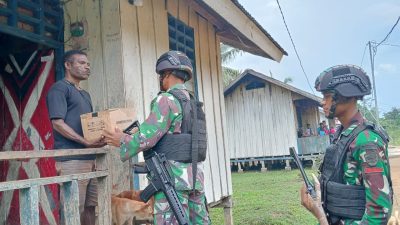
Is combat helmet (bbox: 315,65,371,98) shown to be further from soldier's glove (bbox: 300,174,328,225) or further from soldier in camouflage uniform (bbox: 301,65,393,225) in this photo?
soldier's glove (bbox: 300,174,328,225)

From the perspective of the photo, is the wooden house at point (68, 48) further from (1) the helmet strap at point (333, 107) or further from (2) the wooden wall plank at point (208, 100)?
(1) the helmet strap at point (333, 107)

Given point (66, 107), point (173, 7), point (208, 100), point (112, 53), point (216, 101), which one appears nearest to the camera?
point (66, 107)

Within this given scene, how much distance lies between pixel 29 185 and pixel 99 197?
0.75m

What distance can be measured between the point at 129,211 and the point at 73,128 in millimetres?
770

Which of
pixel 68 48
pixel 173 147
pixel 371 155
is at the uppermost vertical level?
pixel 68 48

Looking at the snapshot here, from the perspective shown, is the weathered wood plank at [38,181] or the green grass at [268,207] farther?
the green grass at [268,207]

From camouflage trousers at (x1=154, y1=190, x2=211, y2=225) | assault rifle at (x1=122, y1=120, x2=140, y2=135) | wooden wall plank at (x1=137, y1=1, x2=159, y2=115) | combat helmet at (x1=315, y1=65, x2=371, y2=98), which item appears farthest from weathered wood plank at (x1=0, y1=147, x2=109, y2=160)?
wooden wall plank at (x1=137, y1=1, x2=159, y2=115)

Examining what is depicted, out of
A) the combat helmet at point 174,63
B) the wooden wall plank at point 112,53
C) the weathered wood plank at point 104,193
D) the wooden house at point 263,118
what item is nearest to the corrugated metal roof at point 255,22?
the wooden wall plank at point 112,53

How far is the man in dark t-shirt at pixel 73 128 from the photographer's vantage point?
9.36ft

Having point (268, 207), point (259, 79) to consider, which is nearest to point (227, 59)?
point (259, 79)

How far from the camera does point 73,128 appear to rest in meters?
2.96

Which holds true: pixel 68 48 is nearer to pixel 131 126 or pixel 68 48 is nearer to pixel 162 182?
pixel 131 126

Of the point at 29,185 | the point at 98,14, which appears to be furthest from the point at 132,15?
the point at 29,185

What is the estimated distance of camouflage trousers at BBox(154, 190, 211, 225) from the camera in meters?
2.57
